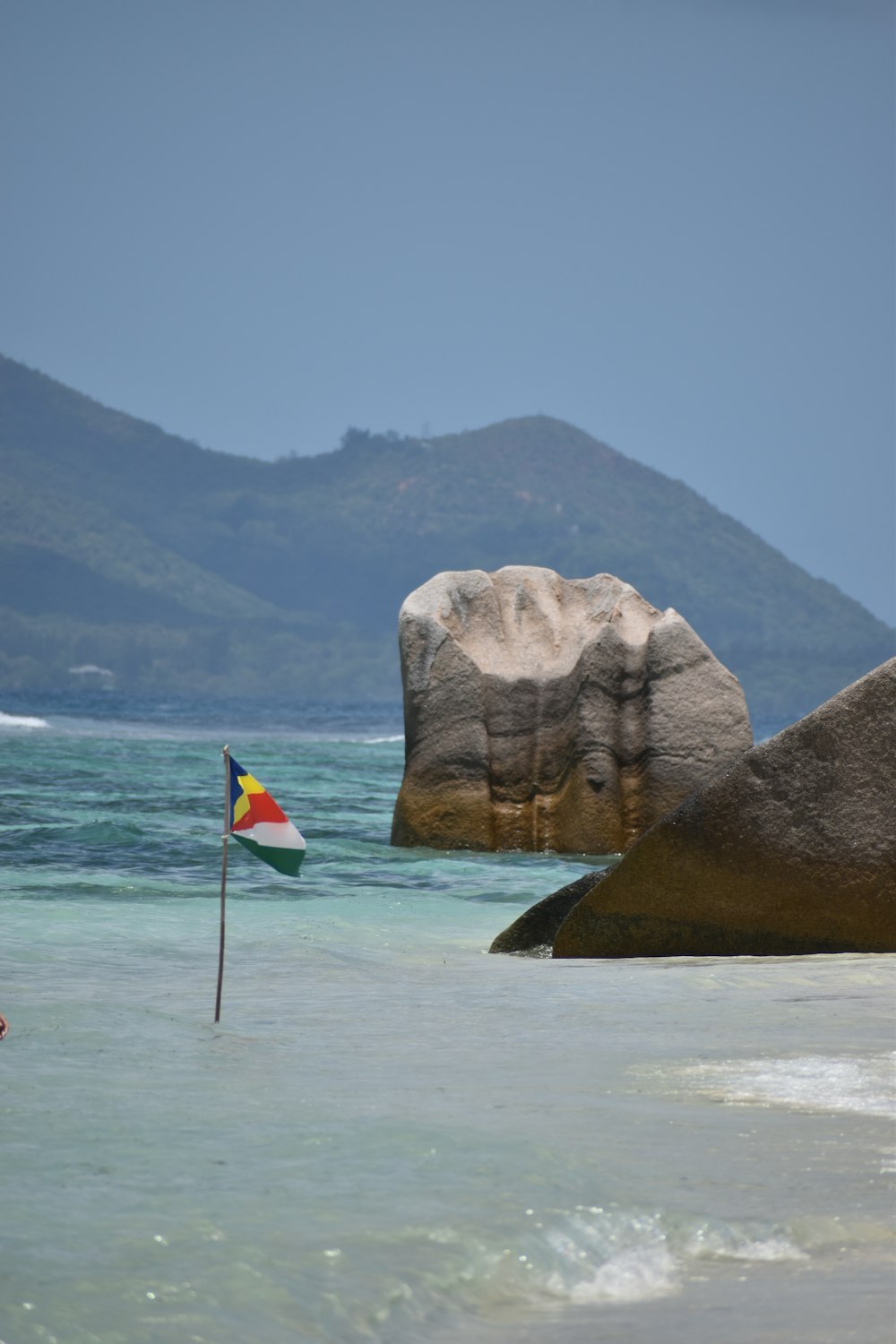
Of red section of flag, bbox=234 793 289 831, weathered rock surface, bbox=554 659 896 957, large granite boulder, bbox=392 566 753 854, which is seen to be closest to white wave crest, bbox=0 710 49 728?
large granite boulder, bbox=392 566 753 854

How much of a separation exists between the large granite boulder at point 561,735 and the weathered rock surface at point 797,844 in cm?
617

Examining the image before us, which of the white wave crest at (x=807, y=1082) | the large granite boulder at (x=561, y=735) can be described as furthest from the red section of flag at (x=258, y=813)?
the large granite boulder at (x=561, y=735)

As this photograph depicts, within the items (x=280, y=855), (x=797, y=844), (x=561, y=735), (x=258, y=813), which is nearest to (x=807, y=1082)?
(x=280, y=855)

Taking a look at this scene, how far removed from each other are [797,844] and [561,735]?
23.1ft

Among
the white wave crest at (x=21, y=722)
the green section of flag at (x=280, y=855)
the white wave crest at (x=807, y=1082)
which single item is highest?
the white wave crest at (x=21, y=722)

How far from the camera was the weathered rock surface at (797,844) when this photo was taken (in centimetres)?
717

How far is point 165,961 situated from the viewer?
7.72m

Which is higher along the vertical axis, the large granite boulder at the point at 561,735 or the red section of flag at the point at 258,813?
the large granite boulder at the point at 561,735

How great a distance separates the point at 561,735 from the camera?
1421 centimetres

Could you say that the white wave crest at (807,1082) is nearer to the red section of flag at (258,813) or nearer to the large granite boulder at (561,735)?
the red section of flag at (258,813)

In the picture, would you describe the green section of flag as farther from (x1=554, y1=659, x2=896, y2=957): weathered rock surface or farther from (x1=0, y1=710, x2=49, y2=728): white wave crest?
(x1=0, y1=710, x2=49, y2=728): white wave crest

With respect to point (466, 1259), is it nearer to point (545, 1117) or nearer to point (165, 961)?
point (545, 1117)

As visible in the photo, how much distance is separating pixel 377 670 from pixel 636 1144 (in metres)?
141

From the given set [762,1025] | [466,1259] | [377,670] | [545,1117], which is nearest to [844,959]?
[762,1025]
